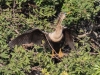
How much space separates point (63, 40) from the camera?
15.4 feet

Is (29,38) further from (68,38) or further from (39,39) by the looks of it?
(68,38)

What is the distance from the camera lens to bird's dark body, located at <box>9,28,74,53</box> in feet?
14.0

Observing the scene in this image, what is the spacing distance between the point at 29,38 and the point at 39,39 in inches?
5.4

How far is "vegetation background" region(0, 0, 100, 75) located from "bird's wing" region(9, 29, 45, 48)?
0.26ft

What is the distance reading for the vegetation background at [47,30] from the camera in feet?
12.3

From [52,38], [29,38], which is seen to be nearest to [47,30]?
[52,38]

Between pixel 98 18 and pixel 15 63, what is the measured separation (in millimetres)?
1767

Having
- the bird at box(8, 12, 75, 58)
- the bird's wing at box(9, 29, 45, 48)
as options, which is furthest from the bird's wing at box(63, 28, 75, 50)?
the bird's wing at box(9, 29, 45, 48)

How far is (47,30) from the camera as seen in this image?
4512 mm

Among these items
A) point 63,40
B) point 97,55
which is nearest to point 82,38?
point 63,40

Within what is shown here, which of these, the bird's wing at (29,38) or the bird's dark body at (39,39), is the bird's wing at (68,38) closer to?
the bird's dark body at (39,39)

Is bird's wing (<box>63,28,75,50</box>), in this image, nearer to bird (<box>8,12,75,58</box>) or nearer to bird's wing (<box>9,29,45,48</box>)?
bird (<box>8,12,75,58</box>)

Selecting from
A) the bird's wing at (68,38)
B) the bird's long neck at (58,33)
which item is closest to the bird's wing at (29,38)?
the bird's long neck at (58,33)

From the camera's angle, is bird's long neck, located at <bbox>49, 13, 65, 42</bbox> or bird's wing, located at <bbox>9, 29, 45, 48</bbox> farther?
bird's long neck, located at <bbox>49, 13, 65, 42</bbox>
